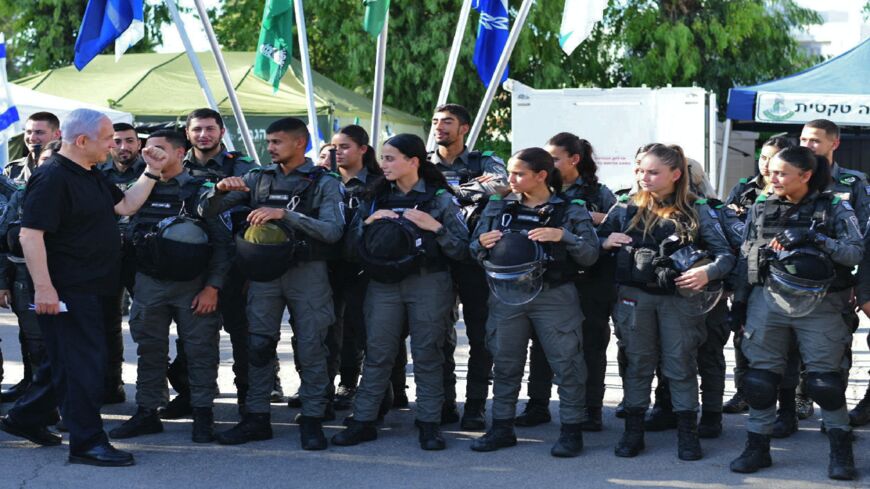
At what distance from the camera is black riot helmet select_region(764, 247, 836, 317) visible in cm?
548

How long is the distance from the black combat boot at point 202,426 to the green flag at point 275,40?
15.8 feet

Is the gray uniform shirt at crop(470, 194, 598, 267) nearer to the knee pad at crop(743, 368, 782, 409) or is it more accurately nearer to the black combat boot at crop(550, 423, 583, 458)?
the black combat boot at crop(550, 423, 583, 458)

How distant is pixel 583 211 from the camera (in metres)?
6.12

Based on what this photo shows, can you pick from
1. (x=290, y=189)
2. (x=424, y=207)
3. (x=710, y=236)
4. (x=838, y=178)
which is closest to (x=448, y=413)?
(x=424, y=207)

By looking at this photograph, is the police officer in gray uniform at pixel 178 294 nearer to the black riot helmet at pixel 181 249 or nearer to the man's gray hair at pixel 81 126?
the black riot helmet at pixel 181 249

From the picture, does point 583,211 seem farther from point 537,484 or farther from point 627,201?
point 537,484

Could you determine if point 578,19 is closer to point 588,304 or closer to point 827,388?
point 588,304

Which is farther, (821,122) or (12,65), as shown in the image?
(12,65)

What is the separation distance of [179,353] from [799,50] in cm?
2080

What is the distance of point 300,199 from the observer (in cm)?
627

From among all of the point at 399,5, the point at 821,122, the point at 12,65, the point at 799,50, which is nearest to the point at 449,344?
the point at 821,122

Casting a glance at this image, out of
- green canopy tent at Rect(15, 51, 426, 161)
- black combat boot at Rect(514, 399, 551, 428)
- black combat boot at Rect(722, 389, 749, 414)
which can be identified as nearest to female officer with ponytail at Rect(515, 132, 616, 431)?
black combat boot at Rect(514, 399, 551, 428)

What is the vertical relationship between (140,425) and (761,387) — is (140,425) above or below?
below

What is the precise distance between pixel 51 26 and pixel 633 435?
23.2 meters
